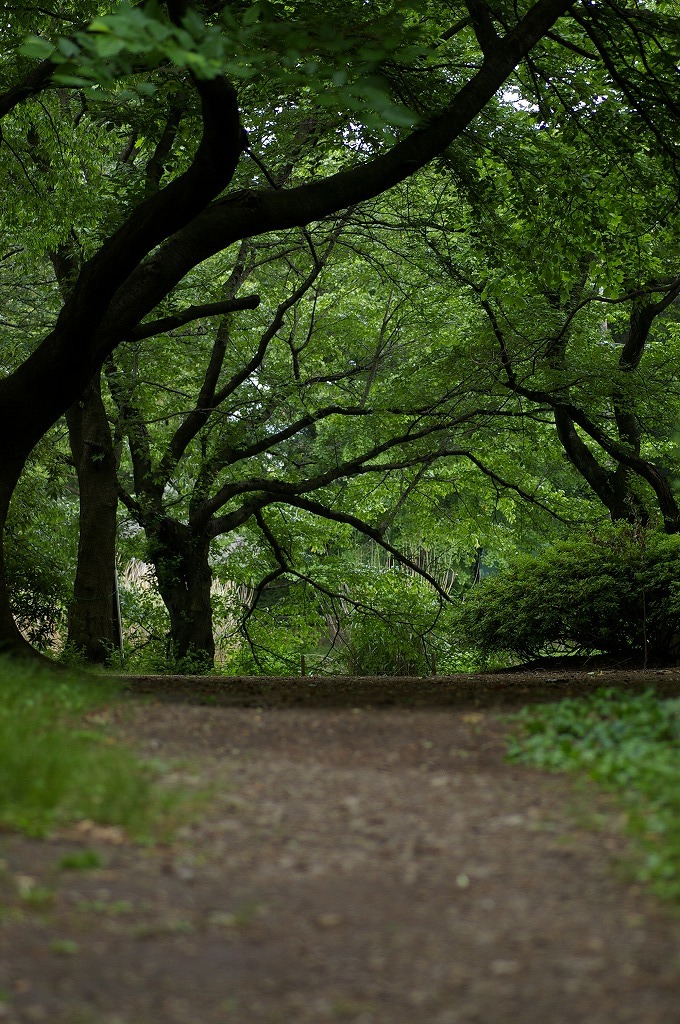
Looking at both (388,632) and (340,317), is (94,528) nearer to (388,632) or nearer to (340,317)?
(388,632)

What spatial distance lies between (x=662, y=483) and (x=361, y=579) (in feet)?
15.9

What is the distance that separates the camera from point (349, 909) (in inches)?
124

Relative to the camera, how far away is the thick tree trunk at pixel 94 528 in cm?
1232

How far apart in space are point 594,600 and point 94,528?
229 inches

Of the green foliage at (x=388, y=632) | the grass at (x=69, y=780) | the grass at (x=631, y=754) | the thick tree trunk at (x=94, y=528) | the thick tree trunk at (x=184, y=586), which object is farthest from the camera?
the green foliage at (x=388, y=632)

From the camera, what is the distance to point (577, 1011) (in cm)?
258

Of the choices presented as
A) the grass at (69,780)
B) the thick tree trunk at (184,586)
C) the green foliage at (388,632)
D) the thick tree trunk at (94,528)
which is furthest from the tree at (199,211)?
the green foliage at (388,632)

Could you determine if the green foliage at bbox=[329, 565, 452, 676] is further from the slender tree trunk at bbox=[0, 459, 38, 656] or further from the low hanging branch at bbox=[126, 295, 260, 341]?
the slender tree trunk at bbox=[0, 459, 38, 656]

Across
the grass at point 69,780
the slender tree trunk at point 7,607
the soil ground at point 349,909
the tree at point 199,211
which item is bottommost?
the soil ground at point 349,909

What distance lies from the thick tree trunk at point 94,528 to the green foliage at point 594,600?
14.8ft

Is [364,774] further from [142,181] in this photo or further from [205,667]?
[205,667]

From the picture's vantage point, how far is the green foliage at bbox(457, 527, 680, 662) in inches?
455

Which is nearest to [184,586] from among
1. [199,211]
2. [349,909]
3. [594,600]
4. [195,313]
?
[195,313]

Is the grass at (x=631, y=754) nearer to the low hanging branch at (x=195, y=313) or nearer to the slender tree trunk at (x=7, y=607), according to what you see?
the slender tree trunk at (x=7, y=607)
